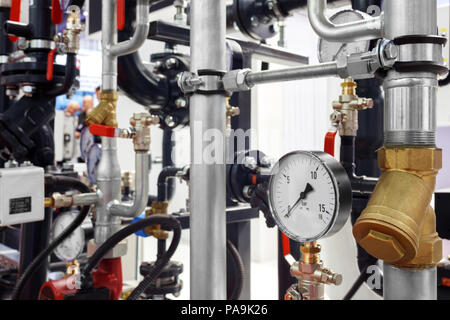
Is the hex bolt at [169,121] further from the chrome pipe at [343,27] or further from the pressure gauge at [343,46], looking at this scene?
the chrome pipe at [343,27]

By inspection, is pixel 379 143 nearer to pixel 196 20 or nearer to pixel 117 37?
pixel 196 20

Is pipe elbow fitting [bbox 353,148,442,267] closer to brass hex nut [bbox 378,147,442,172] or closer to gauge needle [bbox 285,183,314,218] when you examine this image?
brass hex nut [bbox 378,147,442,172]

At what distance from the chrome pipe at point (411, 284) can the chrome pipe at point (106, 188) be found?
87cm

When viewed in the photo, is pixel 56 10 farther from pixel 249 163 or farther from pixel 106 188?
pixel 249 163

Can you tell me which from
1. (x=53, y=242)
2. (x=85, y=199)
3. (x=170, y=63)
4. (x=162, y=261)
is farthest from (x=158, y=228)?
(x=170, y=63)

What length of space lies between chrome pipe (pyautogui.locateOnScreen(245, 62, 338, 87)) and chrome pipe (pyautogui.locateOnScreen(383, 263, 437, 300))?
287 mm

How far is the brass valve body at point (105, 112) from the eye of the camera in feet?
3.84

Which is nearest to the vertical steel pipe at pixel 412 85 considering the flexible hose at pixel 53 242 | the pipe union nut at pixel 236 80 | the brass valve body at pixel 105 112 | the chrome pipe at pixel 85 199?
the pipe union nut at pixel 236 80

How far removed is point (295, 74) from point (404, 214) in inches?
10.6

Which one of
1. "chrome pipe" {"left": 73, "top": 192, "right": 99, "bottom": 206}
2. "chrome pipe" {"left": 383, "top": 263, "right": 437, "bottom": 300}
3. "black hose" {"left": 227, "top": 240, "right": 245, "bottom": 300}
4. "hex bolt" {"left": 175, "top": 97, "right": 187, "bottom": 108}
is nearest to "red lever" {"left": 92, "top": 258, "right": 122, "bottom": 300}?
"chrome pipe" {"left": 73, "top": 192, "right": 99, "bottom": 206}
